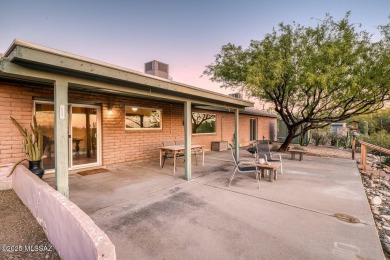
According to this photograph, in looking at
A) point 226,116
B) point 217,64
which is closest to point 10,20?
point 217,64

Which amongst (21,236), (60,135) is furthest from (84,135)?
(21,236)

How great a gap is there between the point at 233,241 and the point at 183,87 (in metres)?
3.70

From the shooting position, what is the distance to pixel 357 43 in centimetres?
862

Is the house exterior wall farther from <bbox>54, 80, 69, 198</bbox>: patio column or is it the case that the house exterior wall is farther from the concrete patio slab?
<bbox>54, 80, 69, 198</bbox>: patio column

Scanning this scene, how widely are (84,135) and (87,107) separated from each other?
115 centimetres

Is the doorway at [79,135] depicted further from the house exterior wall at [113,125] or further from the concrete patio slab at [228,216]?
the concrete patio slab at [228,216]

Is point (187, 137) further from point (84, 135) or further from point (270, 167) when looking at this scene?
point (84, 135)

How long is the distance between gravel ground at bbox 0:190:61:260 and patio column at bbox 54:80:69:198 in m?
0.64

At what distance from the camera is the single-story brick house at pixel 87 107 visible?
2857 millimetres

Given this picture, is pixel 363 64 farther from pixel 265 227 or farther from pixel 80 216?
pixel 80 216

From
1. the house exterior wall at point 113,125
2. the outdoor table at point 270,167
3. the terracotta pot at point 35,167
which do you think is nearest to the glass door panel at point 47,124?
the house exterior wall at point 113,125

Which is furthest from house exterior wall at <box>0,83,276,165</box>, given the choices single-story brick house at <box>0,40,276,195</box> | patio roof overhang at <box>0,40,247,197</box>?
patio roof overhang at <box>0,40,247,197</box>

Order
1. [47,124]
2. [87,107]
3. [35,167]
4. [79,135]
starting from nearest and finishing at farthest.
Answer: [35,167], [47,124], [87,107], [79,135]

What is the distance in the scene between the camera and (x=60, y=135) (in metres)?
2.94
